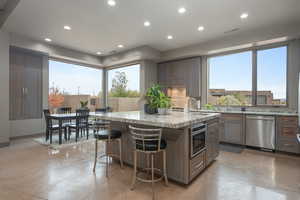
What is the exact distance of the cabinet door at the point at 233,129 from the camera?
4.34 m

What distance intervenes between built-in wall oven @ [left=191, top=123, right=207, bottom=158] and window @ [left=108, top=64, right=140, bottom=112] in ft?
13.5

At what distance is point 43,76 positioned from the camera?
574 cm

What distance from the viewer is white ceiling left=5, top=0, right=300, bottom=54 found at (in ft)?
10.5

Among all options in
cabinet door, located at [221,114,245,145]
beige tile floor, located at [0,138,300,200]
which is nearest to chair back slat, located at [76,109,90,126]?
beige tile floor, located at [0,138,300,200]

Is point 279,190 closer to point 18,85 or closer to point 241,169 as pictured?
point 241,169

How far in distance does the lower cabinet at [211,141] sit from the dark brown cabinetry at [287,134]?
1.83 meters

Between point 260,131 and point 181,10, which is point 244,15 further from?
point 260,131

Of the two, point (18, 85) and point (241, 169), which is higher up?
point (18, 85)

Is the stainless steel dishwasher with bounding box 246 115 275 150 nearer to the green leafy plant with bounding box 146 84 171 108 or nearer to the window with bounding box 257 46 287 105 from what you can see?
the window with bounding box 257 46 287 105

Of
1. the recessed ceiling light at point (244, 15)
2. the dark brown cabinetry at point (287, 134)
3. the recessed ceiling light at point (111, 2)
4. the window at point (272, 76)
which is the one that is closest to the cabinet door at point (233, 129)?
the dark brown cabinetry at point (287, 134)

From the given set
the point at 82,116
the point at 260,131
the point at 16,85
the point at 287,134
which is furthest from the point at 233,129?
the point at 16,85

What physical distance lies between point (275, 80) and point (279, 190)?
3373mm

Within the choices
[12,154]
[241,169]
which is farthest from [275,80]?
[12,154]

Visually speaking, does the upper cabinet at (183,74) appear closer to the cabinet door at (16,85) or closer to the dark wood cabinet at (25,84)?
the dark wood cabinet at (25,84)
